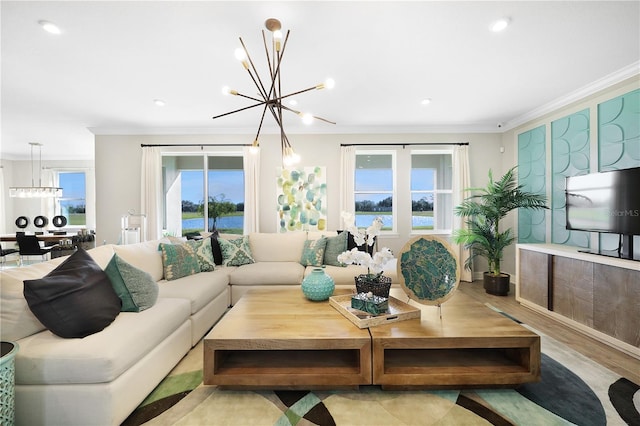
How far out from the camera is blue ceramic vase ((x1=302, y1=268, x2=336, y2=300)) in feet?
7.11

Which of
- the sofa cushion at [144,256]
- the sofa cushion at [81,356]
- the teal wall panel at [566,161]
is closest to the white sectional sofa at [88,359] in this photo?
the sofa cushion at [81,356]

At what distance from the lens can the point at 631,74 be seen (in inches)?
107

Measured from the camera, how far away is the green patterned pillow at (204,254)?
3.20 m

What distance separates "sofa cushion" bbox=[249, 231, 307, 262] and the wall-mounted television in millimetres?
3184

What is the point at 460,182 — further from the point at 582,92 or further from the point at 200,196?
the point at 200,196

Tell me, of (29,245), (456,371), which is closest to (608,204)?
(456,371)

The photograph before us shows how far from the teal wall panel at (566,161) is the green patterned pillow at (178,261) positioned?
4.53 m

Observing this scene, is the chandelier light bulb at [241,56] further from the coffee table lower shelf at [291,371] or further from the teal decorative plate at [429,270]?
the coffee table lower shelf at [291,371]

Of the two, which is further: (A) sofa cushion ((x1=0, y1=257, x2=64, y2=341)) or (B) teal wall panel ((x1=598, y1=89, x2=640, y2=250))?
(B) teal wall panel ((x1=598, y1=89, x2=640, y2=250))

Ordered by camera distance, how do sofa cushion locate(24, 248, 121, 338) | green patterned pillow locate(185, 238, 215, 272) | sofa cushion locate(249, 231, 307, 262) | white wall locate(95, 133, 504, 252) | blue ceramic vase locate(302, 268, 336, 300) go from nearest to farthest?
sofa cushion locate(24, 248, 121, 338), blue ceramic vase locate(302, 268, 336, 300), green patterned pillow locate(185, 238, 215, 272), sofa cushion locate(249, 231, 307, 262), white wall locate(95, 133, 504, 252)

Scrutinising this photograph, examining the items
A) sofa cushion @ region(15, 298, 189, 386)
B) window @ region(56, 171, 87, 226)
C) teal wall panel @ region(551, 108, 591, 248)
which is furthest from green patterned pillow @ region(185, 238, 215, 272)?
window @ region(56, 171, 87, 226)

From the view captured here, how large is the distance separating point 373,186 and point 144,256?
363 centimetres

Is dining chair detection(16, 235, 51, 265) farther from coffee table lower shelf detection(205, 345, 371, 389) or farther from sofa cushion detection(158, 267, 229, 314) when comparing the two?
coffee table lower shelf detection(205, 345, 371, 389)

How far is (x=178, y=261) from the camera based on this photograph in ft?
9.65
